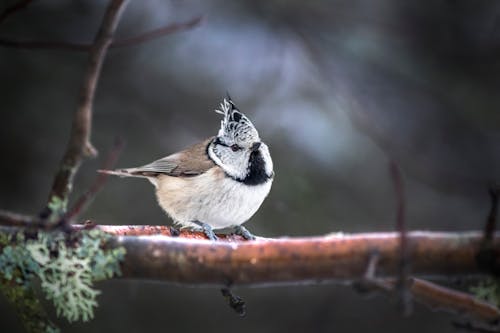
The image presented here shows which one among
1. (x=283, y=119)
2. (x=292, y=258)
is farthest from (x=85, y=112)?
(x=283, y=119)

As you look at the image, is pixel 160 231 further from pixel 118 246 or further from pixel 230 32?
pixel 230 32

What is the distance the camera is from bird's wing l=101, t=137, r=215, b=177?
15.1ft

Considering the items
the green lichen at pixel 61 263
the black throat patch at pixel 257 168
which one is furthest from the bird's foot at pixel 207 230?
the green lichen at pixel 61 263

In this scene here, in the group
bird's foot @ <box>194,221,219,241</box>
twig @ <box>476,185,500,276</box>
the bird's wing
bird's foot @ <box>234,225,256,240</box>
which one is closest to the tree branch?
twig @ <box>476,185,500,276</box>

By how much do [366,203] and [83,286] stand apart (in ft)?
12.1

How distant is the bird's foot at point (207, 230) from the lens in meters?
3.93

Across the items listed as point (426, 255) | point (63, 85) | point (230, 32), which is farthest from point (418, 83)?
point (426, 255)

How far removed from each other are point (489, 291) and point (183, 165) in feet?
8.97

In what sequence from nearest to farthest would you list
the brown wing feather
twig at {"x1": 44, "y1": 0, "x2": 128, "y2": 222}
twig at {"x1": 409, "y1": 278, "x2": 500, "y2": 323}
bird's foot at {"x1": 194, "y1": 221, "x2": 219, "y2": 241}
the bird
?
1. twig at {"x1": 409, "y1": 278, "x2": 500, "y2": 323}
2. twig at {"x1": 44, "y1": 0, "x2": 128, "y2": 222}
3. bird's foot at {"x1": 194, "y1": 221, "x2": 219, "y2": 241}
4. the bird
5. the brown wing feather

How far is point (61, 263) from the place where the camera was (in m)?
2.41

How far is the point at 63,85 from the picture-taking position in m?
5.96

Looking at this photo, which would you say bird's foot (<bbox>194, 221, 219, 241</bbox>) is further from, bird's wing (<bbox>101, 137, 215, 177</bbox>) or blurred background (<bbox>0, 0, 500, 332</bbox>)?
blurred background (<bbox>0, 0, 500, 332</bbox>)

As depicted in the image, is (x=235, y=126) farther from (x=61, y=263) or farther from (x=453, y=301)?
(x=453, y=301)

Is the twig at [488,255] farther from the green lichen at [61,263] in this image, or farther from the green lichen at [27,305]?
the green lichen at [27,305]
